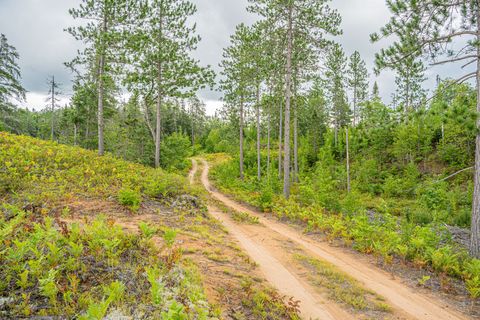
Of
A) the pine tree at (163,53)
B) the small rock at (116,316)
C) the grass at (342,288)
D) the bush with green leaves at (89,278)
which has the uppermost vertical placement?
the pine tree at (163,53)

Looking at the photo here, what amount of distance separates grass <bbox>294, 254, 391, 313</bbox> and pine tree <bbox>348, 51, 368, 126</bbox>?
22916 mm

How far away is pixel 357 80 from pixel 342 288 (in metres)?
25.2

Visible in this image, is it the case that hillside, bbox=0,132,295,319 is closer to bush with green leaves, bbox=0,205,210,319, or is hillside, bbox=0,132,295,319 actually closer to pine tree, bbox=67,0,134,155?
bush with green leaves, bbox=0,205,210,319

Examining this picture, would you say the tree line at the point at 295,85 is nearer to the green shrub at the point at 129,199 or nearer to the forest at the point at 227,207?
the forest at the point at 227,207

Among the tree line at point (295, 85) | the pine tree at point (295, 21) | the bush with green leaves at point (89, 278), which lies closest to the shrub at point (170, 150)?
the tree line at point (295, 85)

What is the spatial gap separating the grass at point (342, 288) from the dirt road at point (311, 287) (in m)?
0.24

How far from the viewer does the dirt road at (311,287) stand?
517 centimetres

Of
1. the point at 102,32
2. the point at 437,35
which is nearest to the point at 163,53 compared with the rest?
the point at 102,32

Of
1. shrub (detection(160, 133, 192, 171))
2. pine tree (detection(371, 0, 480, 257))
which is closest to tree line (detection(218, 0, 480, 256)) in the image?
pine tree (detection(371, 0, 480, 257))

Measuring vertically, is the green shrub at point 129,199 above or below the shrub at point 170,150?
below

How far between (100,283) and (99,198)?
7.27 metres

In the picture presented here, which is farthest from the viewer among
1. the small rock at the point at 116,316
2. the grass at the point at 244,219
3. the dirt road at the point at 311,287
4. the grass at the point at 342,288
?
the grass at the point at 244,219

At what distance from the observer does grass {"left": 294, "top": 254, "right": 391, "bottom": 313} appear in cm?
530

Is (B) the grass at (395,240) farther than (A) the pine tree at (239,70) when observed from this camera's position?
No
